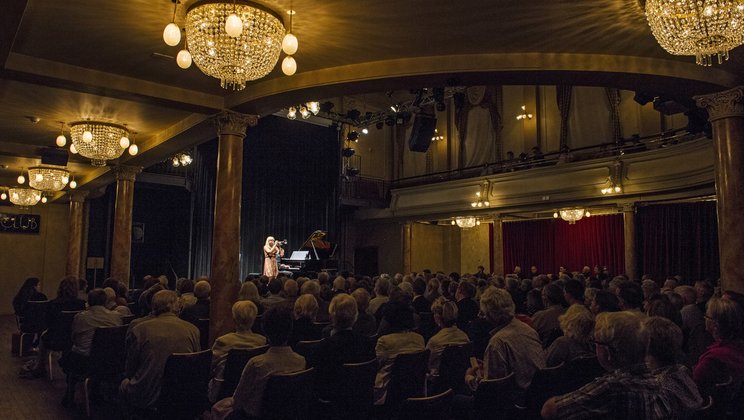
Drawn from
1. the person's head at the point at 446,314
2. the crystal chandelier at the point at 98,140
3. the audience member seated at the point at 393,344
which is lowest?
the audience member seated at the point at 393,344

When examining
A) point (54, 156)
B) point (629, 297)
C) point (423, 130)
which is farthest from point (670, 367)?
point (54, 156)

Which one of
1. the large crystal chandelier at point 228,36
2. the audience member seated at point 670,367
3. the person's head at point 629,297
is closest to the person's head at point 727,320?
the audience member seated at point 670,367

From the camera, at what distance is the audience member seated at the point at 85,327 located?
14.6 feet

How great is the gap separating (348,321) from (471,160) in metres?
14.5

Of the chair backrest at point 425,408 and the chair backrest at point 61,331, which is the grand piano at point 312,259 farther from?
the chair backrest at point 425,408

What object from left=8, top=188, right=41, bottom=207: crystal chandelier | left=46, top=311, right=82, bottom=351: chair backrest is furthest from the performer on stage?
left=46, top=311, right=82, bottom=351: chair backrest

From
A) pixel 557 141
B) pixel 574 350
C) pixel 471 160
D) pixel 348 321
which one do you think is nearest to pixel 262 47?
pixel 348 321

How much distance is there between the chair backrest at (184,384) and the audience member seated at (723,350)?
2815 millimetres

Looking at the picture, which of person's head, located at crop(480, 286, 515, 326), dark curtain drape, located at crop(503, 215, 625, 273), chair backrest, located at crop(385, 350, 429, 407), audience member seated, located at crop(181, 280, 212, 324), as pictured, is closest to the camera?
person's head, located at crop(480, 286, 515, 326)

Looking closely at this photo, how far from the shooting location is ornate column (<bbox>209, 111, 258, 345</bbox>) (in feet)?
19.0

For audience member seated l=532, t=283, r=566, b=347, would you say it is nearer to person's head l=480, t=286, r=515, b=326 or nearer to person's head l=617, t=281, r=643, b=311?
person's head l=617, t=281, r=643, b=311

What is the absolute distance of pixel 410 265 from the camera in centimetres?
1722

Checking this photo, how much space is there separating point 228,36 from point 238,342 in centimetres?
213

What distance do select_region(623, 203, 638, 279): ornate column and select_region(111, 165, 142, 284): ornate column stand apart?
36.3 ft
